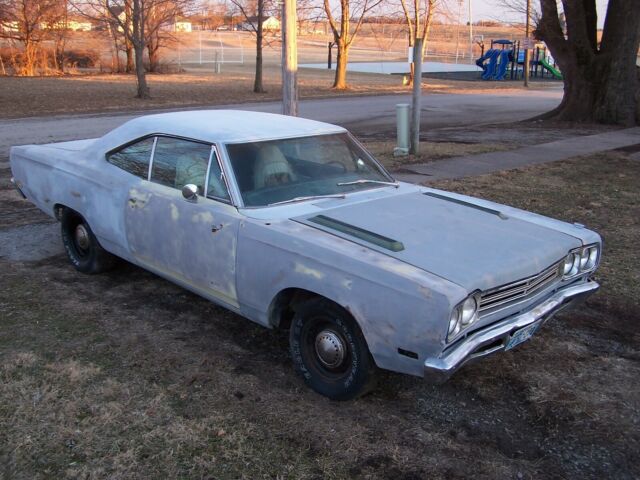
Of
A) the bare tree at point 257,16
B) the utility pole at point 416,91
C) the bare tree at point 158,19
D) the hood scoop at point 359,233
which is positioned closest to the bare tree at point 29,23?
the bare tree at point 158,19

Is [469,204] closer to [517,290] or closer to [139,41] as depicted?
[517,290]

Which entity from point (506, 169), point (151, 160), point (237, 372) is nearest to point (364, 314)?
point (237, 372)

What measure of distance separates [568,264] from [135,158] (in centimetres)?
320

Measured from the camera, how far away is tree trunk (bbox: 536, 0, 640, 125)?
16766 millimetres

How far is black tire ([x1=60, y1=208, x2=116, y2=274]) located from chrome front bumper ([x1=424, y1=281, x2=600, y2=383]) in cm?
328

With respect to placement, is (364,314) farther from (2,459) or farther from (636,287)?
(636,287)

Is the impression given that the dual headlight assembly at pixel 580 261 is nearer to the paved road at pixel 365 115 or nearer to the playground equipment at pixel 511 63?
the paved road at pixel 365 115

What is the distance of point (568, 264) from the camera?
3.94 meters

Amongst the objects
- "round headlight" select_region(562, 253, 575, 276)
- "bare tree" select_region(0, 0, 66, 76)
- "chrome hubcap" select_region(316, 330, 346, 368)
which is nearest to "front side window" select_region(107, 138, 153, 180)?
"chrome hubcap" select_region(316, 330, 346, 368)

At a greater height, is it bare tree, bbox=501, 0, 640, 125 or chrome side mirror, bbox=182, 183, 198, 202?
bare tree, bbox=501, 0, 640, 125

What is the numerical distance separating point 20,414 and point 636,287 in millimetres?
4753

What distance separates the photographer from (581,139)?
48.8ft

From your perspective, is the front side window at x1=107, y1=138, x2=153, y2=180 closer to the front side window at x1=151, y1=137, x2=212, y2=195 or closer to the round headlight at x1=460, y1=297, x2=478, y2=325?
the front side window at x1=151, y1=137, x2=212, y2=195

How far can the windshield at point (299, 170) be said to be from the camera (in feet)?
13.8
